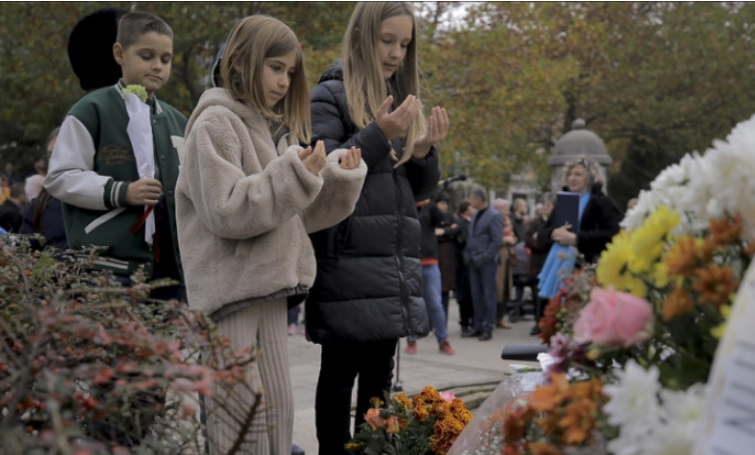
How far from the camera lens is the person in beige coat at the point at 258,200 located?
271 centimetres

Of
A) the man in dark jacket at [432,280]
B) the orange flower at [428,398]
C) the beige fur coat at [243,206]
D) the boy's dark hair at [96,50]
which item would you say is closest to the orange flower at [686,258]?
the beige fur coat at [243,206]

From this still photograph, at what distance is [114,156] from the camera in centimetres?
349

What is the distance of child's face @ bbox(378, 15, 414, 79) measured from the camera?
352cm

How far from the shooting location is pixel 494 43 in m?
19.2

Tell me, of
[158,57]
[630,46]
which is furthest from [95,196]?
[630,46]

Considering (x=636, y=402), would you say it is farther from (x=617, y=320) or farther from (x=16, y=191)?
(x=16, y=191)

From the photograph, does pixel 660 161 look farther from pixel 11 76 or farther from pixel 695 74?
pixel 11 76

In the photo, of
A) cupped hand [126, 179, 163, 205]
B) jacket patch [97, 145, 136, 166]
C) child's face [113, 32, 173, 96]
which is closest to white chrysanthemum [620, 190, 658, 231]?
cupped hand [126, 179, 163, 205]

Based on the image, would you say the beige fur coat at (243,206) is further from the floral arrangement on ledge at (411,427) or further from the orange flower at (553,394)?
the orange flower at (553,394)

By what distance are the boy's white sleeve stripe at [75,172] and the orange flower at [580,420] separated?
2.40 metres

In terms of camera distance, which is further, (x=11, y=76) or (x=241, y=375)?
(x=11, y=76)

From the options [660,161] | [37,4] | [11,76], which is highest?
[37,4]

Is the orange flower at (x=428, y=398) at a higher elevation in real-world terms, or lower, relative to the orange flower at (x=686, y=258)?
lower

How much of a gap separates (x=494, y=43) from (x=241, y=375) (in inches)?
720
